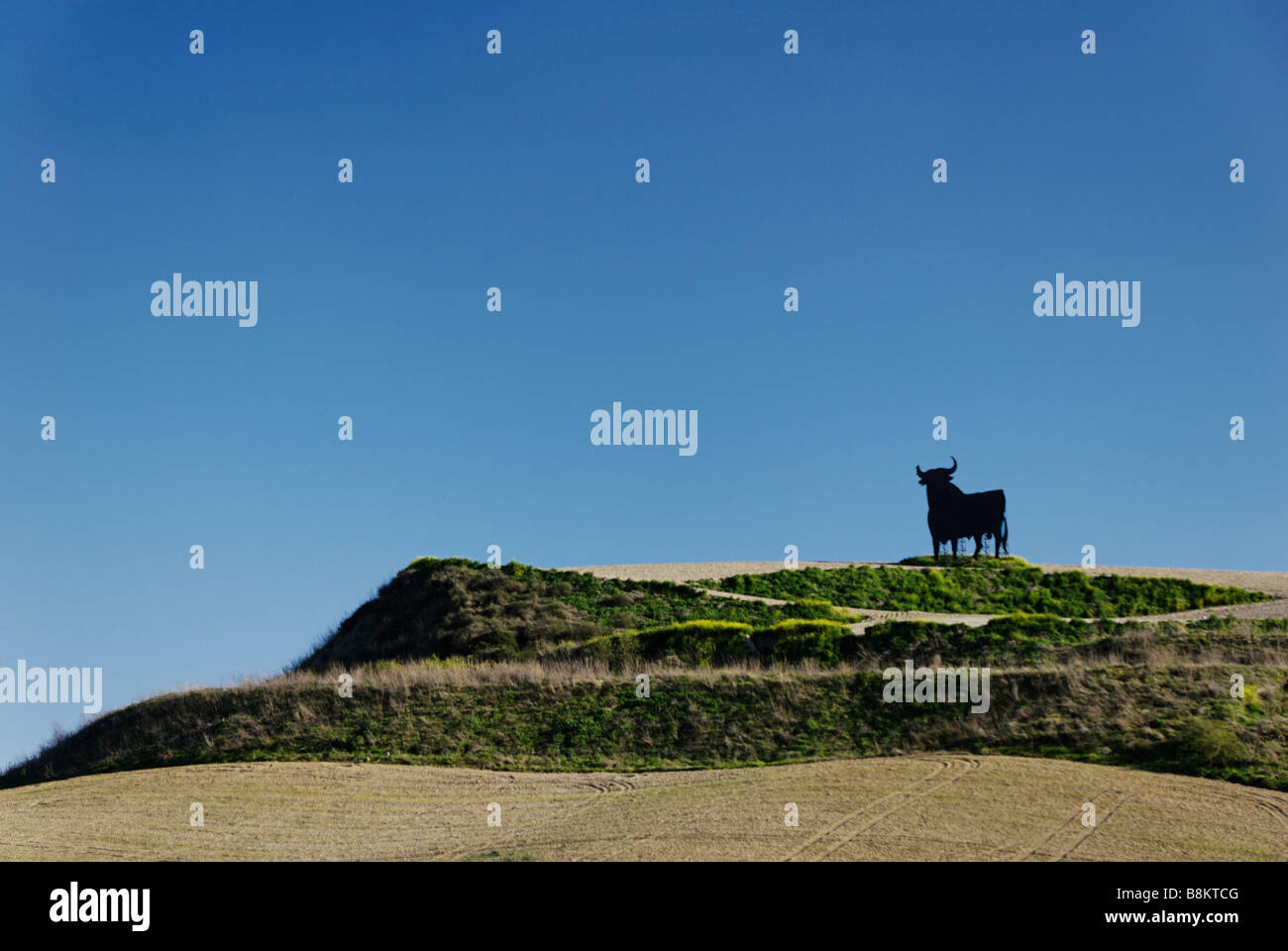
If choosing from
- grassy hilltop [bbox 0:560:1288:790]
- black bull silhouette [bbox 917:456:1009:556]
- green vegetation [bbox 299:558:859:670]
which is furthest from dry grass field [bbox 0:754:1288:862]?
black bull silhouette [bbox 917:456:1009:556]

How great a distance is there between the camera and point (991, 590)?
4341 centimetres

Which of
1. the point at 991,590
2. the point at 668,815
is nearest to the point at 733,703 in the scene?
the point at 668,815

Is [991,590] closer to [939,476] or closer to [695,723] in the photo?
[939,476]

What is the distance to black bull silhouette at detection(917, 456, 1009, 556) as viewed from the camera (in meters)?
47.1

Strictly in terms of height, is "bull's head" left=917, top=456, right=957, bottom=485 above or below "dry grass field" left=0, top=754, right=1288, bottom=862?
above

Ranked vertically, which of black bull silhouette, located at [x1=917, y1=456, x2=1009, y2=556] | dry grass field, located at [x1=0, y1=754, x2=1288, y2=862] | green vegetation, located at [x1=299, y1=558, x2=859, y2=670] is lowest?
dry grass field, located at [x1=0, y1=754, x2=1288, y2=862]

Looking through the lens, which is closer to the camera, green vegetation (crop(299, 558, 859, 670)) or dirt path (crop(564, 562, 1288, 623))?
green vegetation (crop(299, 558, 859, 670))

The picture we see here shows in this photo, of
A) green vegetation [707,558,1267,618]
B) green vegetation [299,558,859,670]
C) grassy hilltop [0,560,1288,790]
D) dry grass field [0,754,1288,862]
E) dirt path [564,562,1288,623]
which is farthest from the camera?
green vegetation [707,558,1267,618]

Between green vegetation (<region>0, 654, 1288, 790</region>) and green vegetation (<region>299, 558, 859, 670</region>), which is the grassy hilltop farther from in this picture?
green vegetation (<region>299, 558, 859, 670</region>)

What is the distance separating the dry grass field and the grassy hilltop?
127 cm

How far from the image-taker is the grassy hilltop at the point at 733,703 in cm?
2211

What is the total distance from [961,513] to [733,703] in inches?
977
